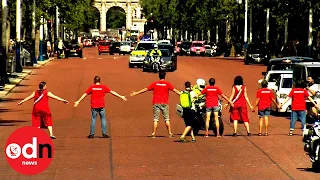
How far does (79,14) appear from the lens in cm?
12244

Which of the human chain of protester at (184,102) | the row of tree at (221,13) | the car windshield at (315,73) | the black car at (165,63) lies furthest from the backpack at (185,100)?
the row of tree at (221,13)

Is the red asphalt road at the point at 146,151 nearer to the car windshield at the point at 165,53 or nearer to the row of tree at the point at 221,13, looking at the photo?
the car windshield at the point at 165,53

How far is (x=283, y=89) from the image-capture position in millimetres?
33062

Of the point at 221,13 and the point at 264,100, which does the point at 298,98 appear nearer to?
the point at 264,100

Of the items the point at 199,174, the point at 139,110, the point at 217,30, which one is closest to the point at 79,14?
the point at 217,30

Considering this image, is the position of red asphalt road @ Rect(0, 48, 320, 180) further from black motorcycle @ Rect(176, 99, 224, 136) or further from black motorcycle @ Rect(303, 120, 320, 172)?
black motorcycle @ Rect(176, 99, 224, 136)

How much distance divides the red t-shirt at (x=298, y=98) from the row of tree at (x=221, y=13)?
137ft

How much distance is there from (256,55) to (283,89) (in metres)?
40.7

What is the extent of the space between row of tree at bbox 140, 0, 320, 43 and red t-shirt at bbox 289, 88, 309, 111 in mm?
41820

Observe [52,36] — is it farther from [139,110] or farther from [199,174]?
[199,174]

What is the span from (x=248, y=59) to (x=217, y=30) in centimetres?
4706

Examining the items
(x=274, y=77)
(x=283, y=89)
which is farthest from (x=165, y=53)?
(x=283, y=89)

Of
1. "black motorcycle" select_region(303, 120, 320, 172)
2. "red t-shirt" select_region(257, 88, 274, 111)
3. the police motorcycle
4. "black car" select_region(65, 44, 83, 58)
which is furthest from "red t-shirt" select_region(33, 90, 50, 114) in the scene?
"black car" select_region(65, 44, 83, 58)

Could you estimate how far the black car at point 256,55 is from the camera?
7344 cm
